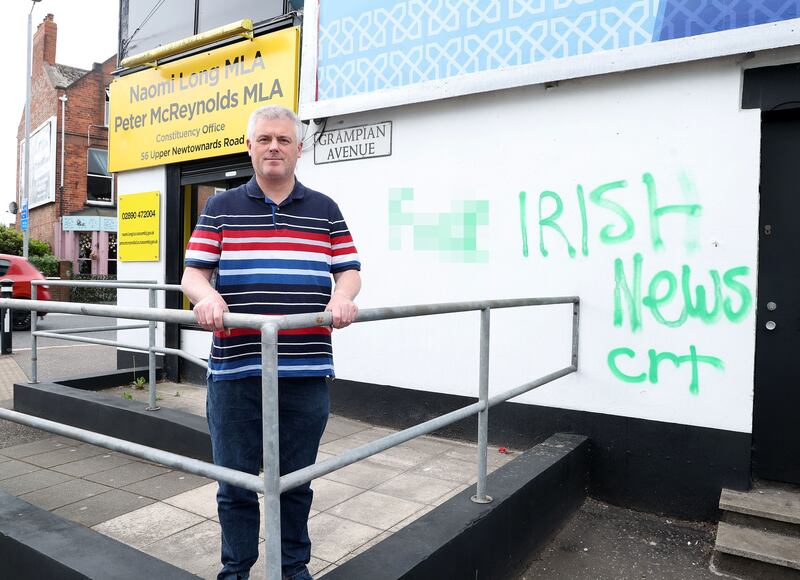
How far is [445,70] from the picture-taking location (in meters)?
4.72

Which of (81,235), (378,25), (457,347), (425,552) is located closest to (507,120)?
(378,25)

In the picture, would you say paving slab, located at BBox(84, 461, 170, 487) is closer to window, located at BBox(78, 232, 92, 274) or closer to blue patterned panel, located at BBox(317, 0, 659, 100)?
blue patterned panel, located at BBox(317, 0, 659, 100)

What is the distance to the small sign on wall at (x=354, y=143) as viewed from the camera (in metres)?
5.17

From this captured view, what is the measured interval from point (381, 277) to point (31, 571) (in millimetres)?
3321

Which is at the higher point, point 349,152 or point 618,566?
point 349,152

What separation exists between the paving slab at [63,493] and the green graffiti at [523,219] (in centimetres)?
322

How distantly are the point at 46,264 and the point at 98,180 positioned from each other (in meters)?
6.01

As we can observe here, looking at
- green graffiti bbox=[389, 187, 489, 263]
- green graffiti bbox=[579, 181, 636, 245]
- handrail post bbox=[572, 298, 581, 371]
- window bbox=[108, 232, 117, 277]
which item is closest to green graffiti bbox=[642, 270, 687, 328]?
green graffiti bbox=[579, 181, 636, 245]

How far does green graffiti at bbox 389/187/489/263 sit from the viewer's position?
4.68m

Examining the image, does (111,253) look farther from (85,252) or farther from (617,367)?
(617,367)

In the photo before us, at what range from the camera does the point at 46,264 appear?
22.3m

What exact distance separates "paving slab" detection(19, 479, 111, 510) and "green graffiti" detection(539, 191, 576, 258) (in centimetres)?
332

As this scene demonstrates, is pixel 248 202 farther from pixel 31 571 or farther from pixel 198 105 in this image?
pixel 198 105

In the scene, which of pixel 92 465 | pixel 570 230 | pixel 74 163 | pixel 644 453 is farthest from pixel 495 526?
pixel 74 163
